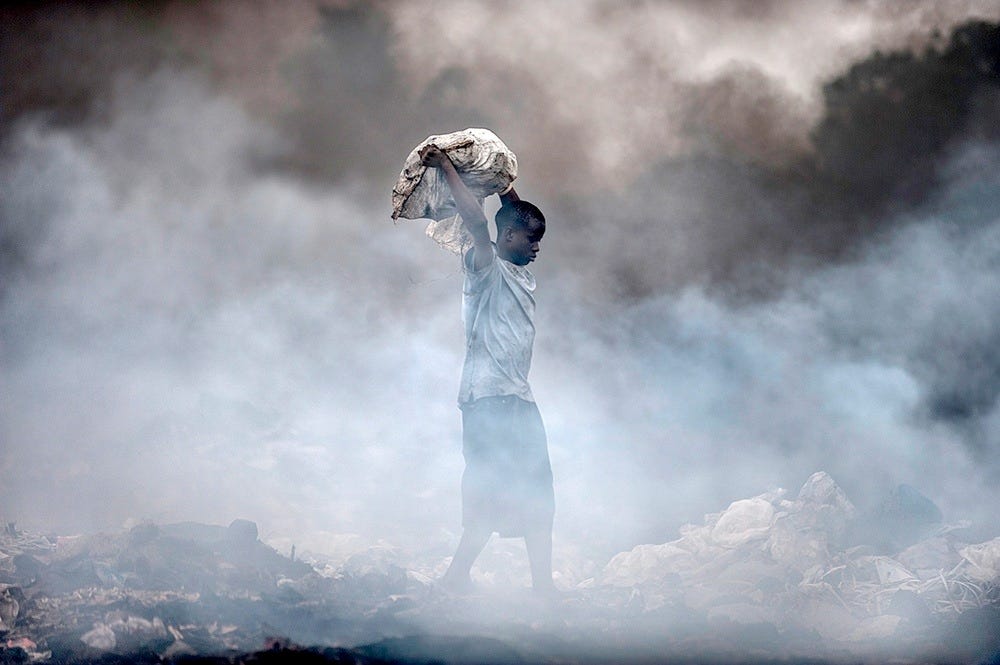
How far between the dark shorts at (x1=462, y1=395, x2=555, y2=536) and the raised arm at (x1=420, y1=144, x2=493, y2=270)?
0.62 meters

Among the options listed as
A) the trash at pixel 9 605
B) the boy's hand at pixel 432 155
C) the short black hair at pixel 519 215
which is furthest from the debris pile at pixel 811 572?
the trash at pixel 9 605

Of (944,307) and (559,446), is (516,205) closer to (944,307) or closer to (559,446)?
(559,446)

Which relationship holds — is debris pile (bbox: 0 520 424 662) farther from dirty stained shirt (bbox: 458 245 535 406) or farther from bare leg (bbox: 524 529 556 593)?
dirty stained shirt (bbox: 458 245 535 406)

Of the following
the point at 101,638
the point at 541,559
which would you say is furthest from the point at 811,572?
the point at 101,638

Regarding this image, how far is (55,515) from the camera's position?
16.6 ft

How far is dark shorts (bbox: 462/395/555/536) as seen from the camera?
2.97 meters

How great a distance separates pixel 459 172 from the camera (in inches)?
116

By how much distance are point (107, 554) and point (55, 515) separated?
7.81 feet

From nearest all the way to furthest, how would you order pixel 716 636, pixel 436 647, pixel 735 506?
pixel 436 647 < pixel 716 636 < pixel 735 506

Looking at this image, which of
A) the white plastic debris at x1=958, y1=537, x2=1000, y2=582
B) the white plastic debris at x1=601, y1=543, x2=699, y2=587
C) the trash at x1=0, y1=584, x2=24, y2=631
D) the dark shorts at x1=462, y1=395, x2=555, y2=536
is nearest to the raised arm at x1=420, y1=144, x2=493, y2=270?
the dark shorts at x1=462, y1=395, x2=555, y2=536

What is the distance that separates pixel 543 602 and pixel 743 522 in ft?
5.98

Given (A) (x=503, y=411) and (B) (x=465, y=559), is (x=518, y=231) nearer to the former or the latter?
(A) (x=503, y=411)

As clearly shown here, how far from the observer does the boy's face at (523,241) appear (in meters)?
3.06

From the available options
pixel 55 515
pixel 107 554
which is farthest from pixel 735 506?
pixel 55 515
